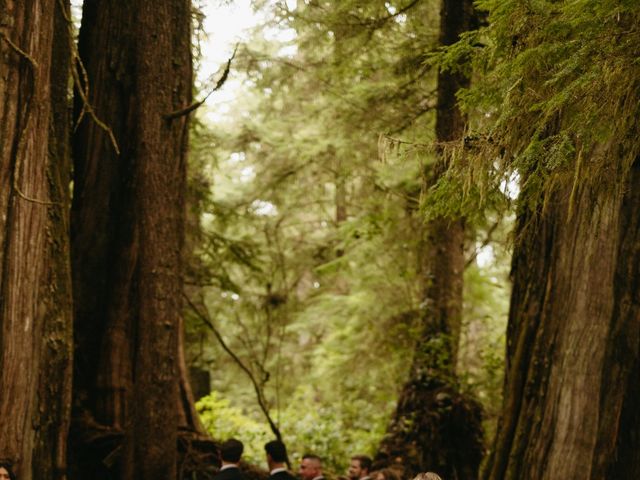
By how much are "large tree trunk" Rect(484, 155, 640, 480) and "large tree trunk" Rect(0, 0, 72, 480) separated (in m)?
3.83

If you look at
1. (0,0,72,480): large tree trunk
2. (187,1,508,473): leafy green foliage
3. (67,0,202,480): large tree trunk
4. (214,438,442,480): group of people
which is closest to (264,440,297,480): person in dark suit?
(214,438,442,480): group of people

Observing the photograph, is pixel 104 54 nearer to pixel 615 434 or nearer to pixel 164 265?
pixel 164 265

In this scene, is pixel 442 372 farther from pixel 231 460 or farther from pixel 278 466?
pixel 231 460

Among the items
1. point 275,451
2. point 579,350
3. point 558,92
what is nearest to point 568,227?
point 579,350

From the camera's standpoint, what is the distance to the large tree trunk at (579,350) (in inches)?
189

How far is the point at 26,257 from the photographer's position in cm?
514

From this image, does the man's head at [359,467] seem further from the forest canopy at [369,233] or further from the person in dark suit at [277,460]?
the person in dark suit at [277,460]

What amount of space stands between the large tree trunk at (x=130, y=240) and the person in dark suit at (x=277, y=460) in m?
0.99

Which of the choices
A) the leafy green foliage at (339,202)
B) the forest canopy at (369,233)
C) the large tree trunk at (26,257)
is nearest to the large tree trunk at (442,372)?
the forest canopy at (369,233)

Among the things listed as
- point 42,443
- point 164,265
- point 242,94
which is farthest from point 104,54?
point 242,94

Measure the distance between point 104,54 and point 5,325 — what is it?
4025mm

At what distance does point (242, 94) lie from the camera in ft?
70.8

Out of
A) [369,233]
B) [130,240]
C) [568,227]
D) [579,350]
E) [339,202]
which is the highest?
[339,202]

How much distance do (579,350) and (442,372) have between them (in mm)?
4645
